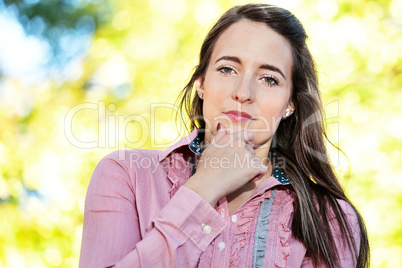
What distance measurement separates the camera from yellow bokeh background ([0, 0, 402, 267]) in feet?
11.0

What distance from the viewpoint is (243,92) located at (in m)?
1.63

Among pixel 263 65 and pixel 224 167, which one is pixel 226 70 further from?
pixel 224 167

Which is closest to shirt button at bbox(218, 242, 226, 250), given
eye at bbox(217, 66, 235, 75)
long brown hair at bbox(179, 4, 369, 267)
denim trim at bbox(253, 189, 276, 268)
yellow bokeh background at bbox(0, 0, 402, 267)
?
denim trim at bbox(253, 189, 276, 268)

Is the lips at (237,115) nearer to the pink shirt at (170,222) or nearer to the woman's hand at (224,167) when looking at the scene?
the woman's hand at (224,167)

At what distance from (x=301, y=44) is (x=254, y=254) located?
0.88 meters

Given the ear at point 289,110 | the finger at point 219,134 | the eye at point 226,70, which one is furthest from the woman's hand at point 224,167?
the ear at point 289,110

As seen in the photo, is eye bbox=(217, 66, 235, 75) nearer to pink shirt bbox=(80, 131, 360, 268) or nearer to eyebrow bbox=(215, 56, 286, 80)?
eyebrow bbox=(215, 56, 286, 80)

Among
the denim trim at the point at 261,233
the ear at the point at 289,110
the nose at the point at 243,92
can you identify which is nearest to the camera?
the denim trim at the point at 261,233

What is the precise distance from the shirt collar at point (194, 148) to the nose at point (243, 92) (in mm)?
223

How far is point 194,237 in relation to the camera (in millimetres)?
1318

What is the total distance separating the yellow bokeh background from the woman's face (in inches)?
59.0

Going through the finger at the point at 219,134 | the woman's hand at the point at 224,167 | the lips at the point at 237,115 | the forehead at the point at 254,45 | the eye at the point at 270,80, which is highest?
the forehead at the point at 254,45

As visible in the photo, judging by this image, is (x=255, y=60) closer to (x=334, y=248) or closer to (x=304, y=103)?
(x=304, y=103)

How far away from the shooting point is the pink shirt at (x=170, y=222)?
1288 millimetres
